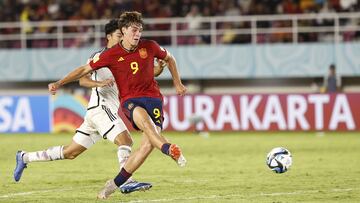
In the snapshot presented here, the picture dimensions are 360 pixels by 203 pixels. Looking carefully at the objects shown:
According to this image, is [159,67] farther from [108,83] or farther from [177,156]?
[177,156]

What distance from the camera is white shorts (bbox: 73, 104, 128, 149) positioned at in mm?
13195

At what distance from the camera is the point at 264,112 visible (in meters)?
27.9

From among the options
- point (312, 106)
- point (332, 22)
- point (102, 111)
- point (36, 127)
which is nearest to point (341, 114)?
point (312, 106)

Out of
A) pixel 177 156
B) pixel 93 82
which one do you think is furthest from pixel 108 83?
pixel 177 156

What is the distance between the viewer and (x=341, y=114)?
2736 centimetres

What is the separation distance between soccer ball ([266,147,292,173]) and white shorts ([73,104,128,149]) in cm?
218

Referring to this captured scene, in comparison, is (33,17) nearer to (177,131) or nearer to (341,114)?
(177,131)

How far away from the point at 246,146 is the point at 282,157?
921 cm

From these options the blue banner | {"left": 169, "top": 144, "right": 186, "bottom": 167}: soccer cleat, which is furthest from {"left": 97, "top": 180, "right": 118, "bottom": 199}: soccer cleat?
the blue banner

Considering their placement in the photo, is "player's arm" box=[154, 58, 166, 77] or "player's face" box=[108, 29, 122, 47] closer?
"player's arm" box=[154, 58, 166, 77]

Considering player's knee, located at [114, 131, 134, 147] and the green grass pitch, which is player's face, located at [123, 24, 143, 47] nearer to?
player's knee, located at [114, 131, 134, 147]

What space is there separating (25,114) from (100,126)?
54.6 ft

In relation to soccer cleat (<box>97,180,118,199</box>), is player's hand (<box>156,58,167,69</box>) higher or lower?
A: higher

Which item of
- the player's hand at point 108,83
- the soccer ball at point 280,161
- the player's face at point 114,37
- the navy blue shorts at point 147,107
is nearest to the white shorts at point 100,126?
the player's hand at point 108,83
